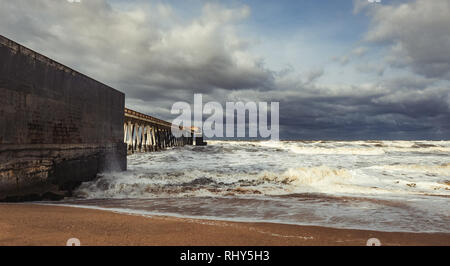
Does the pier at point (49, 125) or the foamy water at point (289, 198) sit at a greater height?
the pier at point (49, 125)

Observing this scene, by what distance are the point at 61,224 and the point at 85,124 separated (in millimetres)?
5269

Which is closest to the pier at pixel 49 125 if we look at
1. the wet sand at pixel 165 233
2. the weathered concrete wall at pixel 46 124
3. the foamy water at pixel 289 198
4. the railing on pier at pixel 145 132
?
the weathered concrete wall at pixel 46 124

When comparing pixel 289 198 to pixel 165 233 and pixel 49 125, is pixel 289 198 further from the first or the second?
pixel 49 125

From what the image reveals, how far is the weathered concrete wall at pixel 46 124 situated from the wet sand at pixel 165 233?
1979 mm

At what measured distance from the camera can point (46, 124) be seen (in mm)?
6355

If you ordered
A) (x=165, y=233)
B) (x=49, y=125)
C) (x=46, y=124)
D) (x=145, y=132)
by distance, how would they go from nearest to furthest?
1. (x=165, y=233)
2. (x=46, y=124)
3. (x=49, y=125)
4. (x=145, y=132)

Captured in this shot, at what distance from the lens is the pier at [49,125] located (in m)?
5.30

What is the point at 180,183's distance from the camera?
9.19m

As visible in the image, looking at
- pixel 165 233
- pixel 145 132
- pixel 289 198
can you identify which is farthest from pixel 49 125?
pixel 145 132

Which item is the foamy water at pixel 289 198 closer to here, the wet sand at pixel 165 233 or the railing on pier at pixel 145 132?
the wet sand at pixel 165 233

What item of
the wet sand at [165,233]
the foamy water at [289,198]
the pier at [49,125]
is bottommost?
the foamy water at [289,198]

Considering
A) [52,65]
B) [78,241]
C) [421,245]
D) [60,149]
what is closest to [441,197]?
[421,245]

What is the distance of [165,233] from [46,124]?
4948 millimetres
